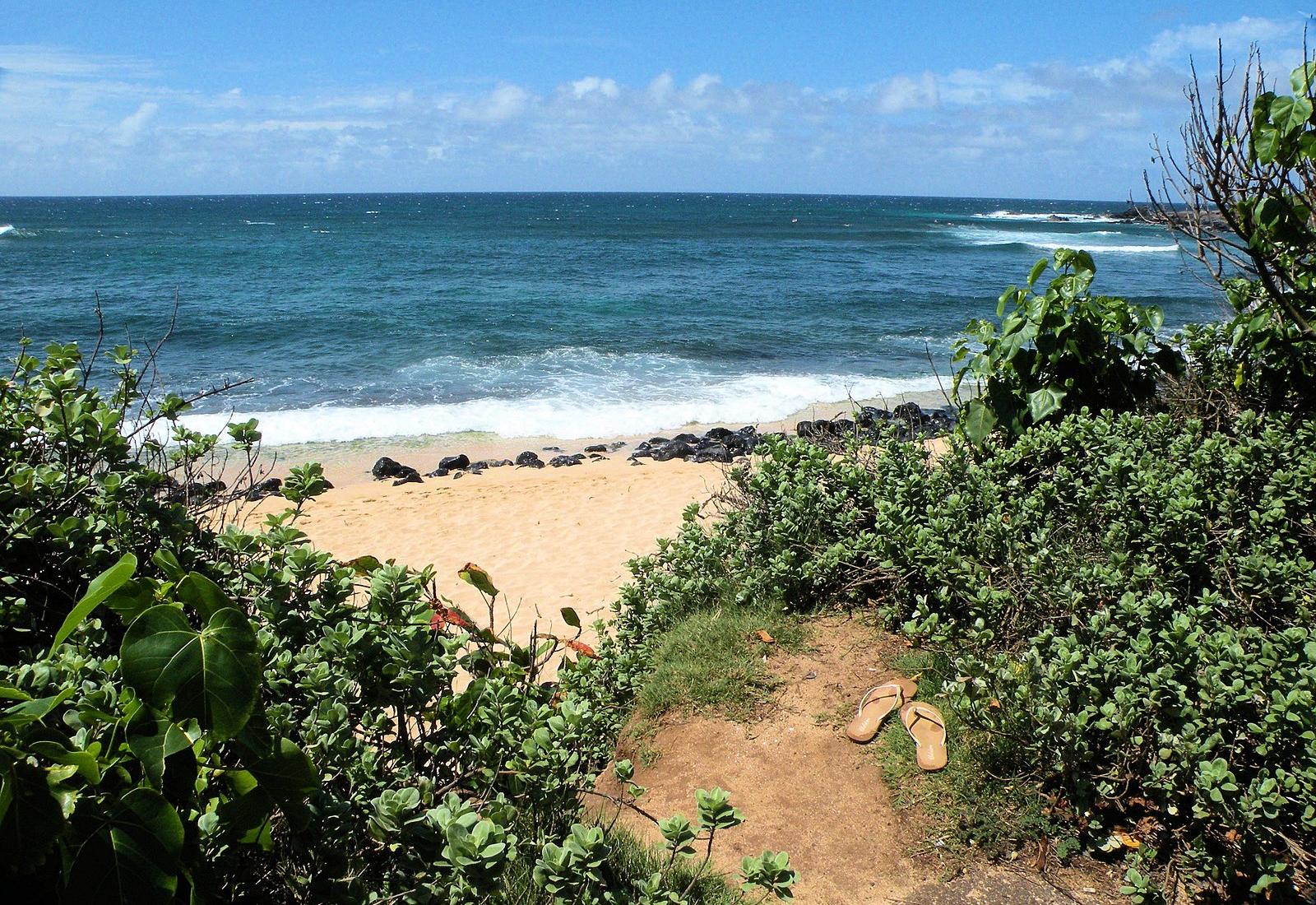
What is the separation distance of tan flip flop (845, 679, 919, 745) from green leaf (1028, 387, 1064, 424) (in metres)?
2.17

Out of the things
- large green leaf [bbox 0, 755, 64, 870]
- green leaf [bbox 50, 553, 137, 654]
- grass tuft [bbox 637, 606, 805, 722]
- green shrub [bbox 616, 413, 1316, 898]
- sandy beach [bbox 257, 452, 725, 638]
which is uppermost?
green leaf [bbox 50, 553, 137, 654]

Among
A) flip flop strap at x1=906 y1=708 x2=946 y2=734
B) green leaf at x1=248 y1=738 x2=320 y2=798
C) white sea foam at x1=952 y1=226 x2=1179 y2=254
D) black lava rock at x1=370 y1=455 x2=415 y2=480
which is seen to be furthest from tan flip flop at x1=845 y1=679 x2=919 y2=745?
white sea foam at x1=952 y1=226 x2=1179 y2=254

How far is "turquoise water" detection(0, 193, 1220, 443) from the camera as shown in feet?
55.0

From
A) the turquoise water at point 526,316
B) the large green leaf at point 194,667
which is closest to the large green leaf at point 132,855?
the large green leaf at point 194,667

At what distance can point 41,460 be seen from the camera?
107 inches

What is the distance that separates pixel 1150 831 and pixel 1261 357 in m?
3.67

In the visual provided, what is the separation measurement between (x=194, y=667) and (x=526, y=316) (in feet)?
83.6

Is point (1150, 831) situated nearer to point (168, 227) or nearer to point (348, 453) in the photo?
point (348, 453)

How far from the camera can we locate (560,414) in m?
16.1

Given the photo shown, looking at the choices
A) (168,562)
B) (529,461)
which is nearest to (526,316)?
(529,461)

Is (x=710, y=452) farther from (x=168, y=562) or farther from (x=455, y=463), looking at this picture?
(x=168, y=562)

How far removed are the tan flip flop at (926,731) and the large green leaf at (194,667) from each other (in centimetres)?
260

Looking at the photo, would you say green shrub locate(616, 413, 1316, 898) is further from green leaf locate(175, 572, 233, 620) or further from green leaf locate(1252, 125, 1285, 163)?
green leaf locate(175, 572, 233, 620)

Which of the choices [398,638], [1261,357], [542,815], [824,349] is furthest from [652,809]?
[824,349]
